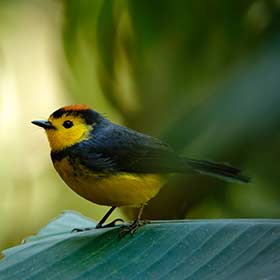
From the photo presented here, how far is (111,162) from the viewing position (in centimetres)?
341

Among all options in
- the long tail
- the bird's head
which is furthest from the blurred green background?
the bird's head

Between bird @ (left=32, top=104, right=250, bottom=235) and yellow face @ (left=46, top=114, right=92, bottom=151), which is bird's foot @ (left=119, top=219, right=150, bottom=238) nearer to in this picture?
bird @ (left=32, top=104, right=250, bottom=235)

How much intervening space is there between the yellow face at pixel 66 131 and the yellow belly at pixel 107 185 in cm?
13

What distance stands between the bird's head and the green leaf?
726 mm

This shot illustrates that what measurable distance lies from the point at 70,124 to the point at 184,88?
→ 575 millimetres

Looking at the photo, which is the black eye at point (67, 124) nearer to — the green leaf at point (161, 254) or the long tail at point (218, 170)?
the long tail at point (218, 170)

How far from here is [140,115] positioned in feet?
12.4

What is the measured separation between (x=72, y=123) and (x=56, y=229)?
0.57 m

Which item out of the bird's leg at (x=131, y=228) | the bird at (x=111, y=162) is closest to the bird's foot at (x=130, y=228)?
the bird's leg at (x=131, y=228)

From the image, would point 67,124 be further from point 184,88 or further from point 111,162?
point 184,88

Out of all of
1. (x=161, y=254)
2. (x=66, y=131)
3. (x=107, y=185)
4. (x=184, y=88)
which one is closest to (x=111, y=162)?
(x=107, y=185)

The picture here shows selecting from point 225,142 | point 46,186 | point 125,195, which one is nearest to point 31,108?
point 46,186

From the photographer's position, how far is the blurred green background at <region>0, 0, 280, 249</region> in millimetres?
2828

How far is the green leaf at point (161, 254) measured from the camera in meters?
2.33
